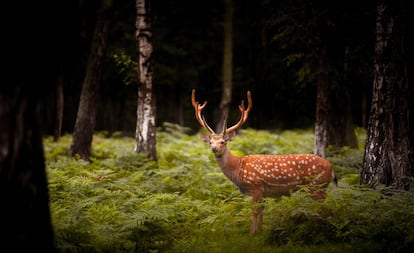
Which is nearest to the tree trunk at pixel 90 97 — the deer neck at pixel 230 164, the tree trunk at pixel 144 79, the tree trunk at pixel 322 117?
the tree trunk at pixel 144 79

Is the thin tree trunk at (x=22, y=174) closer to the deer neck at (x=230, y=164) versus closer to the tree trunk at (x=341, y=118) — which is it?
the deer neck at (x=230, y=164)

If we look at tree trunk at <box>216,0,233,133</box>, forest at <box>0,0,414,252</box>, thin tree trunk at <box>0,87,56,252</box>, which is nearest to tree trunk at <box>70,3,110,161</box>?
forest at <box>0,0,414,252</box>

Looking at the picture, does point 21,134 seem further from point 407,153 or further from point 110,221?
point 407,153

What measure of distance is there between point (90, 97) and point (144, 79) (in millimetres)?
2260

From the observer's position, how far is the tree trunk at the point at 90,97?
13789 millimetres

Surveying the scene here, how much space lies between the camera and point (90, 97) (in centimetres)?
1405

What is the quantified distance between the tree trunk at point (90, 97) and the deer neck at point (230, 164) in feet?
21.4

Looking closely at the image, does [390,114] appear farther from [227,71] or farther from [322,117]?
[227,71]

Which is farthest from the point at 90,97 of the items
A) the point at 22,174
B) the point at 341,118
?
the point at 22,174

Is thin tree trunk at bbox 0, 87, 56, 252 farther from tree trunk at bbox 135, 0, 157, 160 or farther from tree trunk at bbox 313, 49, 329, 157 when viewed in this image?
tree trunk at bbox 313, 49, 329, 157

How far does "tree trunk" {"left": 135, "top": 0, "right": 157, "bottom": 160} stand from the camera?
42.1 ft

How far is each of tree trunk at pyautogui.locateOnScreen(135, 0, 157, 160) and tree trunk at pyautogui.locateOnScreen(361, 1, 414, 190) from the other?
6547 mm

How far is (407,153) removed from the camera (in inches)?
323

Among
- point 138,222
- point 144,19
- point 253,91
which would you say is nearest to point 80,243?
point 138,222
